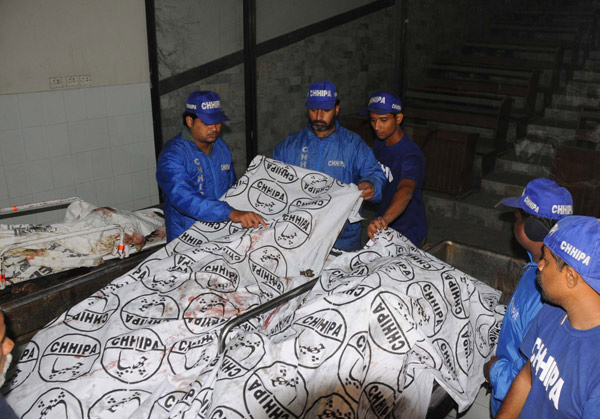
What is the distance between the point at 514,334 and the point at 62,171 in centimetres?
438

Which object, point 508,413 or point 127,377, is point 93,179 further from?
point 508,413

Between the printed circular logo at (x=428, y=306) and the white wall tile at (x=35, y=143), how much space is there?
3.94m

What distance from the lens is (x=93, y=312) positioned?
2.60 m

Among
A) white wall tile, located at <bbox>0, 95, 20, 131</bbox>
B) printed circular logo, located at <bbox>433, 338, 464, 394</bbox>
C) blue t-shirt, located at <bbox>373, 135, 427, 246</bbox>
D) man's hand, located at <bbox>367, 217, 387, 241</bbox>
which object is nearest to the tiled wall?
white wall tile, located at <bbox>0, 95, 20, 131</bbox>

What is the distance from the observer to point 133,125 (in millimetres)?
5551

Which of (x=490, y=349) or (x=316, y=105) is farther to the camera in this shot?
(x=316, y=105)

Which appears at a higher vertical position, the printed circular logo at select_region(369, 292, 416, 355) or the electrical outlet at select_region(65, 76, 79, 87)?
the electrical outlet at select_region(65, 76, 79, 87)

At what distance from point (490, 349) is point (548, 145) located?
435 centimetres

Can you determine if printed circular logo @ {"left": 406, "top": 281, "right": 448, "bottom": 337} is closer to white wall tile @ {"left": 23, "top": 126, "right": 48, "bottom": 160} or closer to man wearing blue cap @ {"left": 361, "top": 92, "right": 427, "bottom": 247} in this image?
man wearing blue cap @ {"left": 361, "top": 92, "right": 427, "bottom": 247}

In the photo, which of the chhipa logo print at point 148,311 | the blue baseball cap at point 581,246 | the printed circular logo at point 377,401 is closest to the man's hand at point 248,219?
the chhipa logo print at point 148,311

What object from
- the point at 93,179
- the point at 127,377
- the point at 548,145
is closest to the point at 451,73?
the point at 548,145

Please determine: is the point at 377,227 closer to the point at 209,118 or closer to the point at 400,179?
the point at 400,179

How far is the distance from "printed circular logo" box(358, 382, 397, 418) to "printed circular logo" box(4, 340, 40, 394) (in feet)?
4.87

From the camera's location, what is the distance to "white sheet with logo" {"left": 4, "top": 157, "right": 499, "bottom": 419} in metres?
2.11
